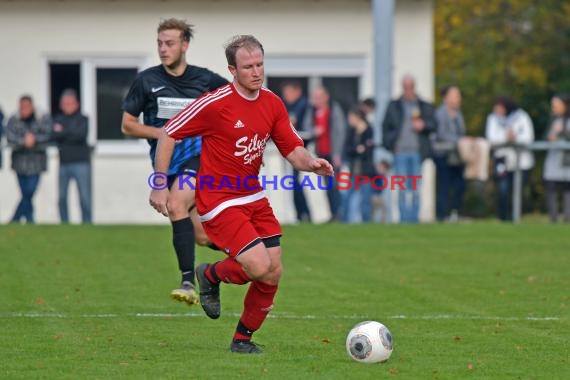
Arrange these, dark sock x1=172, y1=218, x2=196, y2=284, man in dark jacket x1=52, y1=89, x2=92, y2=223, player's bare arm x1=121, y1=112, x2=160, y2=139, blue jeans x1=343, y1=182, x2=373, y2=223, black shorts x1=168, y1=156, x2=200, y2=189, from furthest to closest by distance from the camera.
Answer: blue jeans x1=343, y1=182, x2=373, y2=223
man in dark jacket x1=52, y1=89, x2=92, y2=223
black shorts x1=168, y1=156, x2=200, y2=189
player's bare arm x1=121, y1=112, x2=160, y2=139
dark sock x1=172, y1=218, x2=196, y2=284

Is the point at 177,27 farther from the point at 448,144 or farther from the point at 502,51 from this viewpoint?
the point at 502,51

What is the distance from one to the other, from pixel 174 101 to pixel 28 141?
10337mm

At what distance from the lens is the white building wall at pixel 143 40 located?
27.4 metres

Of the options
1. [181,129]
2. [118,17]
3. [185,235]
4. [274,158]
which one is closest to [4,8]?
[118,17]

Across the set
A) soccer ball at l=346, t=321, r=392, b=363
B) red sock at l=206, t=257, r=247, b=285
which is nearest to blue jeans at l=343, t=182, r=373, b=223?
red sock at l=206, t=257, r=247, b=285

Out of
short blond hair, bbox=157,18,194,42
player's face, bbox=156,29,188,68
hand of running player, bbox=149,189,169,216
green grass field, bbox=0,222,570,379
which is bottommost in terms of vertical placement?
green grass field, bbox=0,222,570,379

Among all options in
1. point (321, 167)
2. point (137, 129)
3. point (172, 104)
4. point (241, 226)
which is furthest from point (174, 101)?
point (321, 167)

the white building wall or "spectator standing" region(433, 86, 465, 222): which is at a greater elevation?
the white building wall

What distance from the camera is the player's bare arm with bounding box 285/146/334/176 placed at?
360 inches

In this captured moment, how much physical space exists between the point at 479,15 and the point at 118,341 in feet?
101

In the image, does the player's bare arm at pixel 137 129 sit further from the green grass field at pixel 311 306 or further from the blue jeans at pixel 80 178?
the blue jeans at pixel 80 178

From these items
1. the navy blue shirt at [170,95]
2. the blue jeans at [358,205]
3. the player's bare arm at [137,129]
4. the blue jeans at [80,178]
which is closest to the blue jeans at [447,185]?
the blue jeans at [358,205]

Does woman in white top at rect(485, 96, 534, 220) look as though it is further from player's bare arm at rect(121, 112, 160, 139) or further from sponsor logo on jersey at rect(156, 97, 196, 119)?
player's bare arm at rect(121, 112, 160, 139)

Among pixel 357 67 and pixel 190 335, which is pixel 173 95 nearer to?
pixel 190 335
